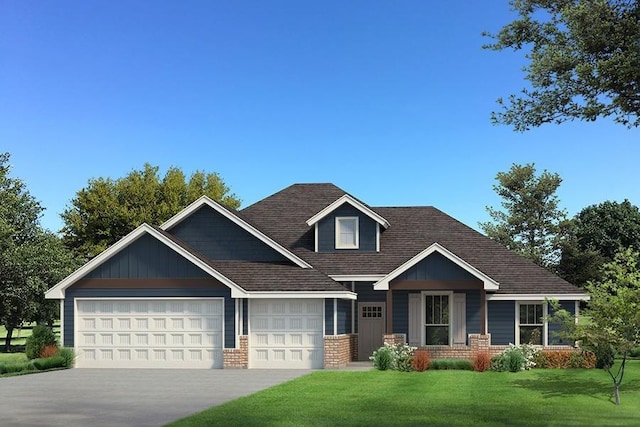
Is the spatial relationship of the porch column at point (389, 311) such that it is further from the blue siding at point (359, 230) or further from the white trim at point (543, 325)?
the white trim at point (543, 325)

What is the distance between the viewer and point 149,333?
31.5 metres

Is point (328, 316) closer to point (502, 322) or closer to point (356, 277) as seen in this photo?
point (356, 277)

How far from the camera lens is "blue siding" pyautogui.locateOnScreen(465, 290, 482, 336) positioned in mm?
33062

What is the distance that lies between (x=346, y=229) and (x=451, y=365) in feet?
28.6

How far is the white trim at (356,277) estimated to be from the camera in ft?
111

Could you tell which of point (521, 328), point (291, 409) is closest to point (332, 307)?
point (521, 328)

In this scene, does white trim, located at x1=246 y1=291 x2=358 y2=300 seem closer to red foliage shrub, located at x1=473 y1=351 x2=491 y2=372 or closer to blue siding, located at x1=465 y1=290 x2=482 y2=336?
red foliage shrub, located at x1=473 y1=351 x2=491 y2=372

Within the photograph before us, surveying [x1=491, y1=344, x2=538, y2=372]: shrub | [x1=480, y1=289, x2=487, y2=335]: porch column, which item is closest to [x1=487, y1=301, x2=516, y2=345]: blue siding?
[x1=480, y1=289, x2=487, y2=335]: porch column

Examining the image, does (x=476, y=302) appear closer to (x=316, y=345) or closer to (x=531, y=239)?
(x=316, y=345)

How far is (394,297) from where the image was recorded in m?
33.8

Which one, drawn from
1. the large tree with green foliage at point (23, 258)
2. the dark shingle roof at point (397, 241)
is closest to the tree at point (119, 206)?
the large tree with green foliage at point (23, 258)

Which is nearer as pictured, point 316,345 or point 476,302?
point 316,345

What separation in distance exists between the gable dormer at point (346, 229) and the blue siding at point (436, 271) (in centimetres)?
417

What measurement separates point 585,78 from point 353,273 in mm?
17481
